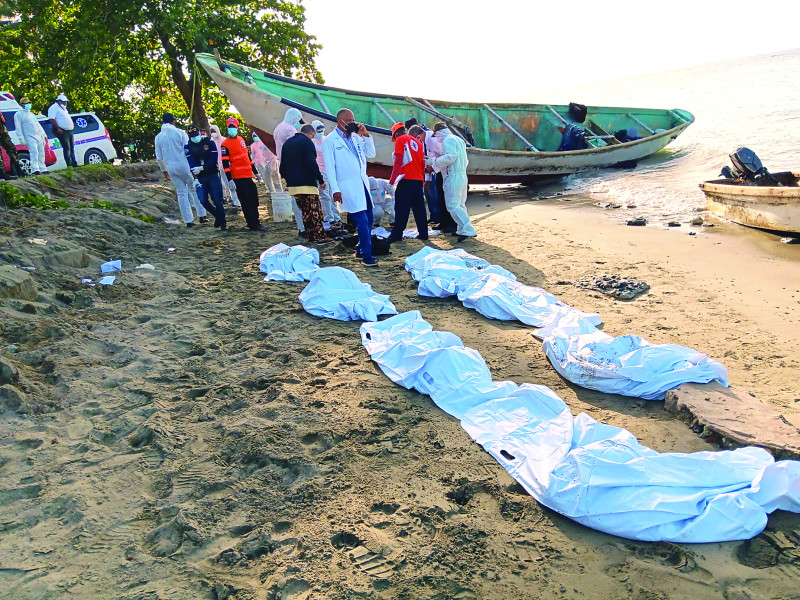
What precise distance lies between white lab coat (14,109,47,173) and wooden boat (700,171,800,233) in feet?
41.1

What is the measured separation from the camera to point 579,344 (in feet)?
11.5

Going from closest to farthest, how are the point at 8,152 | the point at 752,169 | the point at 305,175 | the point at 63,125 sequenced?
the point at 305,175
the point at 752,169
the point at 8,152
the point at 63,125

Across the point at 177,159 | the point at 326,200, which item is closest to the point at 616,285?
the point at 326,200

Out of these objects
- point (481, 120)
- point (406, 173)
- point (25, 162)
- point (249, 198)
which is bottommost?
point (249, 198)

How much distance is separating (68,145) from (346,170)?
970 centimetres

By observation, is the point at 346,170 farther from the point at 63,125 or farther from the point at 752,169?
the point at 63,125

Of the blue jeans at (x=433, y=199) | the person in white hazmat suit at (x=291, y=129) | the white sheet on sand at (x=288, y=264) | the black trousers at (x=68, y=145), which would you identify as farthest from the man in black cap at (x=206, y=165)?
the black trousers at (x=68, y=145)

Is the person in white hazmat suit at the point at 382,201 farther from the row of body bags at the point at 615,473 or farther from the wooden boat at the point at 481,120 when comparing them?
the row of body bags at the point at 615,473

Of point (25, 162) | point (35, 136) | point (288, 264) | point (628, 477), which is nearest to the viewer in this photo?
point (628, 477)

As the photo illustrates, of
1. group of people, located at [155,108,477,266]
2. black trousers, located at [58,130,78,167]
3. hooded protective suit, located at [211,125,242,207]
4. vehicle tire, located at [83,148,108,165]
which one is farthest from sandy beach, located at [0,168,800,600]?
vehicle tire, located at [83,148,108,165]

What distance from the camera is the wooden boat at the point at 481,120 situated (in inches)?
390

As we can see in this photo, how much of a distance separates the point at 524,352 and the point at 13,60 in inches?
703

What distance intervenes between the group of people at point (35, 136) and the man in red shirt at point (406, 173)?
7.15 metres

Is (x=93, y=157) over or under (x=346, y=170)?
over
